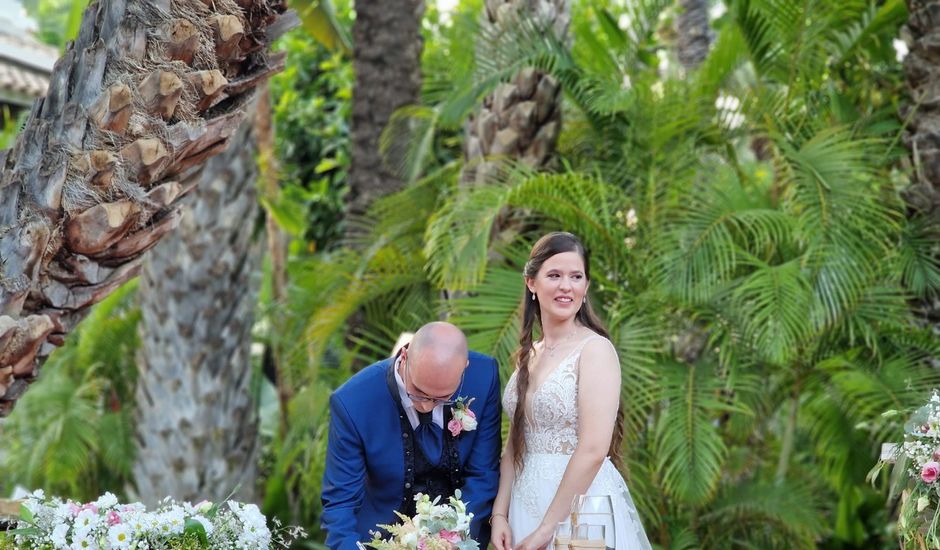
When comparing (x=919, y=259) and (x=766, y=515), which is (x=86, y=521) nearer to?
(x=766, y=515)

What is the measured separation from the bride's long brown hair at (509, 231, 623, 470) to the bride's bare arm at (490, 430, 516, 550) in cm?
4

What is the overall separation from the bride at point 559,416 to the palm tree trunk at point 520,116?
2871 mm

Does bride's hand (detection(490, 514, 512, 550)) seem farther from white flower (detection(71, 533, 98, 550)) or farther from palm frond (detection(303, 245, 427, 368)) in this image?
palm frond (detection(303, 245, 427, 368))

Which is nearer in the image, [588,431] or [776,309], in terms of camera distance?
[588,431]

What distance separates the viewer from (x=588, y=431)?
4441 millimetres

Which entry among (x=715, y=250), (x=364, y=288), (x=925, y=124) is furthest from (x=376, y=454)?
(x=925, y=124)

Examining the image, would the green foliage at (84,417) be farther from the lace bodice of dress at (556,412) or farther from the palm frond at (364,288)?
the lace bodice of dress at (556,412)

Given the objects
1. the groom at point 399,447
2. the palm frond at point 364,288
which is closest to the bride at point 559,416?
the groom at point 399,447

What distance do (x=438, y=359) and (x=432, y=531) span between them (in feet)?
2.04

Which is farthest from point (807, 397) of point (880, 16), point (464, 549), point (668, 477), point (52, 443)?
point (52, 443)

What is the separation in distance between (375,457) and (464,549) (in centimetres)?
88

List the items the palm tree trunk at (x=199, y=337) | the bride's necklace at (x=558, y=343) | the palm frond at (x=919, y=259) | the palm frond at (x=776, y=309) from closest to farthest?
1. the bride's necklace at (x=558, y=343)
2. the palm frond at (x=776, y=309)
3. the palm frond at (x=919, y=259)
4. the palm tree trunk at (x=199, y=337)

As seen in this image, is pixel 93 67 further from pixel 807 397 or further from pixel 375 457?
pixel 807 397

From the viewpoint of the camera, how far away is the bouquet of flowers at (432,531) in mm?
3572
